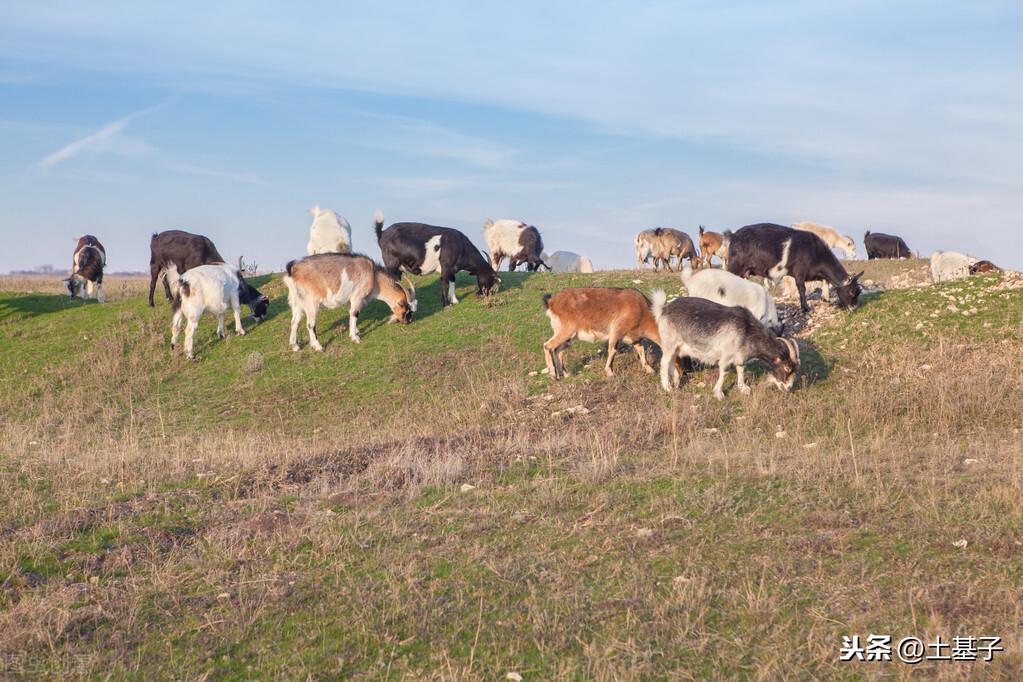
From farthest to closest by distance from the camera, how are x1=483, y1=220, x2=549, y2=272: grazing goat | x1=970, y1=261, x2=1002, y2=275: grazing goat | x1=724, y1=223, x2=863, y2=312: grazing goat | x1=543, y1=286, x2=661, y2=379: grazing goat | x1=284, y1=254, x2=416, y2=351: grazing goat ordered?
1. x1=483, y1=220, x2=549, y2=272: grazing goat
2. x1=970, y1=261, x2=1002, y2=275: grazing goat
3. x1=284, y1=254, x2=416, y2=351: grazing goat
4. x1=724, y1=223, x2=863, y2=312: grazing goat
5. x1=543, y1=286, x2=661, y2=379: grazing goat

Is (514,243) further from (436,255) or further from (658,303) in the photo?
(658,303)

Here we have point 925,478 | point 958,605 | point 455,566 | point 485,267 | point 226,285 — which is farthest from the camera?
point 485,267

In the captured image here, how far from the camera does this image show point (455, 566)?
676 centimetres

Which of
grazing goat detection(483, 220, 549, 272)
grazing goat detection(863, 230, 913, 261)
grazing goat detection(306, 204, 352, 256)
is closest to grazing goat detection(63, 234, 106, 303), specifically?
grazing goat detection(306, 204, 352, 256)

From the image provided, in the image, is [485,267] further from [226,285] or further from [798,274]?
[798,274]

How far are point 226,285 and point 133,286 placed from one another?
14021mm

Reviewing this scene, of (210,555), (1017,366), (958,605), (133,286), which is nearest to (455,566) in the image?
(210,555)

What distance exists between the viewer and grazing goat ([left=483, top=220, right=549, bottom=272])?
99.1ft

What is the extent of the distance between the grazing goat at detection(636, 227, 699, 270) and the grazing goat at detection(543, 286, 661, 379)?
15188 millimetres

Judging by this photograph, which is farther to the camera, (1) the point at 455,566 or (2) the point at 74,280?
(2) the point at 74,280

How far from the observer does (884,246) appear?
140 feet

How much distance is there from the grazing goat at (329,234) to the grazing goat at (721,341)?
10673 millimetres

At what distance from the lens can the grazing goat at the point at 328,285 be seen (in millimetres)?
18297

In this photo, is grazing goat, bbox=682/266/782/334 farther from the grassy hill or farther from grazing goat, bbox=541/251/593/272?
grazing goat, bbox=541/251/593/272
